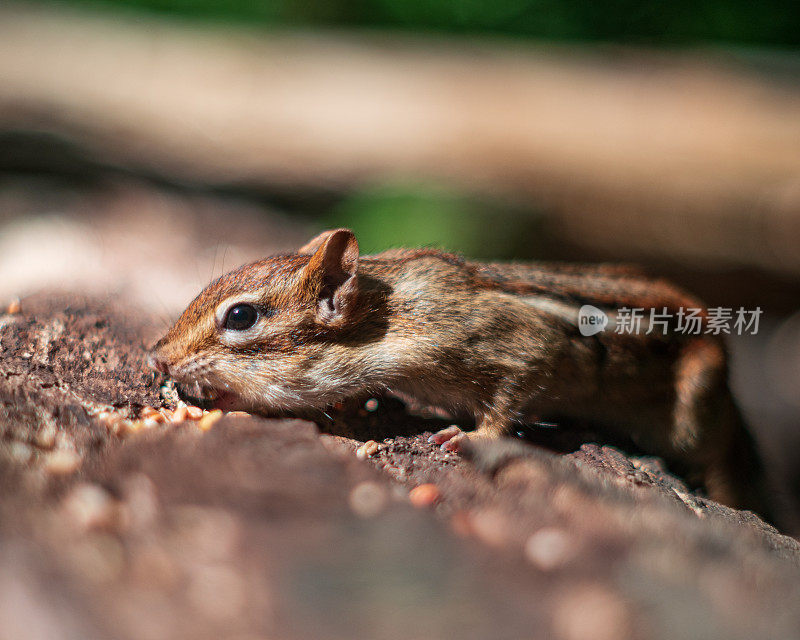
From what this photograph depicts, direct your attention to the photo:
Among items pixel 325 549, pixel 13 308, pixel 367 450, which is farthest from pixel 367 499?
pixel 13 308

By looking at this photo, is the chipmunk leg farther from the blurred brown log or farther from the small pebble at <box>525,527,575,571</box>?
the blurred brown log

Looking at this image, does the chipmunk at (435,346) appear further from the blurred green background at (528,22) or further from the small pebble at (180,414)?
the blurred green background at (528,22)

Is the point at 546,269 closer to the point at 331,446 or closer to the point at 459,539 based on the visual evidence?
the point at 331,446

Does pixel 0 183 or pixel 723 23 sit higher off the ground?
pixel 723 23

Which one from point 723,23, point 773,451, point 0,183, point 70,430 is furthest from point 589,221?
point 70,430

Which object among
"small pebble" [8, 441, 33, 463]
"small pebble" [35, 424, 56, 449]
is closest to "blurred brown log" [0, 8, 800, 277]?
"small pebble" [35, 424, 56, 449]

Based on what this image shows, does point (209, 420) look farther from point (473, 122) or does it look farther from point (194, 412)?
point (473, 122)
